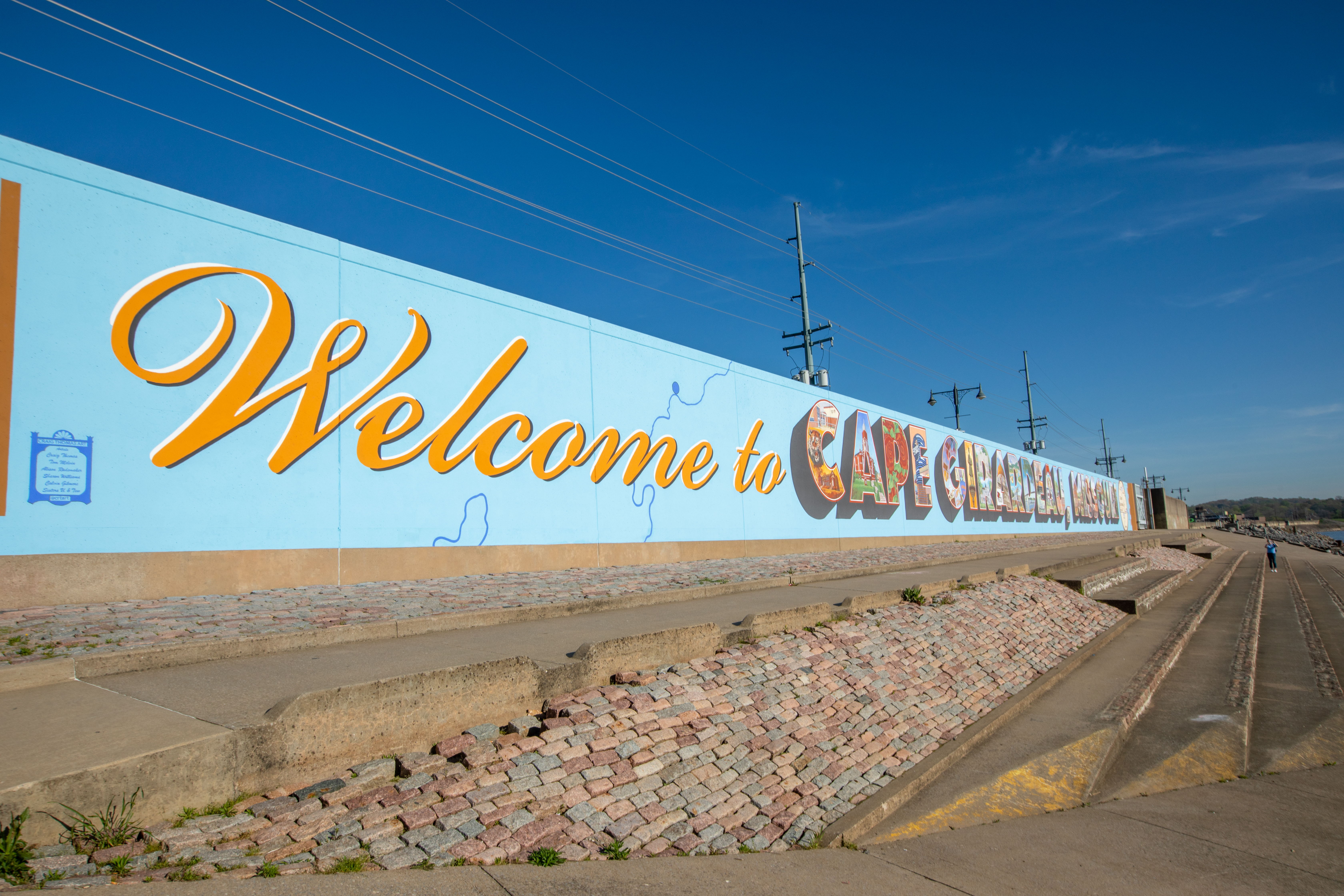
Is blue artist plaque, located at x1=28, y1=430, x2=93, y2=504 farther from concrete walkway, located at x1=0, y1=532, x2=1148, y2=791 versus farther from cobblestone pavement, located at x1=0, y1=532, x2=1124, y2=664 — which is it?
concrete walkway, located at x1=0, y1=532, x2=1148, y2=791

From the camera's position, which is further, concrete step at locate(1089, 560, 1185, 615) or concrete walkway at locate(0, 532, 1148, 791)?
concrete step at locate(1089, 560, 1185, 615)

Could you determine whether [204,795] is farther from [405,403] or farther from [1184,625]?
[1184,625]

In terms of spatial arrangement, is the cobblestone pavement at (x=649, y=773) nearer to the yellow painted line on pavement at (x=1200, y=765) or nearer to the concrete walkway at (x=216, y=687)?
the concrete walkway at (x=216, y=687)

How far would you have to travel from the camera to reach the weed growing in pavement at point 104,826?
3232 mm

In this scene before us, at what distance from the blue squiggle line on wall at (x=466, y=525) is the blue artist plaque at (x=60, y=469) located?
15.3 feet

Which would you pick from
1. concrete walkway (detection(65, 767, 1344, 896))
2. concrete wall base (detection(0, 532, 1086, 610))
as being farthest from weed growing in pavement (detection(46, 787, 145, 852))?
concrete wall base (detection(0, 532, 1086, 610))

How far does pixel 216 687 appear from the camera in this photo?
199 inches

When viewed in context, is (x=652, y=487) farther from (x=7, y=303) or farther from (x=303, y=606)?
(x=7, y=303)

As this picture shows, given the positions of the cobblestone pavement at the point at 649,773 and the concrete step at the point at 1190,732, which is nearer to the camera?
the cobblestone pavement at the point at 649,773

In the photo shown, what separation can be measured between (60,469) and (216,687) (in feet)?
16.6

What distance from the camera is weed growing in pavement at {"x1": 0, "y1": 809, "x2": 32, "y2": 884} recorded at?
9.71 ft

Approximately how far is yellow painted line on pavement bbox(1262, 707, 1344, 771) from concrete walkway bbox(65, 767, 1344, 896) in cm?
107

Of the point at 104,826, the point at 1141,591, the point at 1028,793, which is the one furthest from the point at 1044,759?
the point at 1141,591

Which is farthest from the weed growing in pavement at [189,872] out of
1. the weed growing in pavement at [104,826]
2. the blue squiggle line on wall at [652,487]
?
the blue squiggle line on wall at [652,487]
